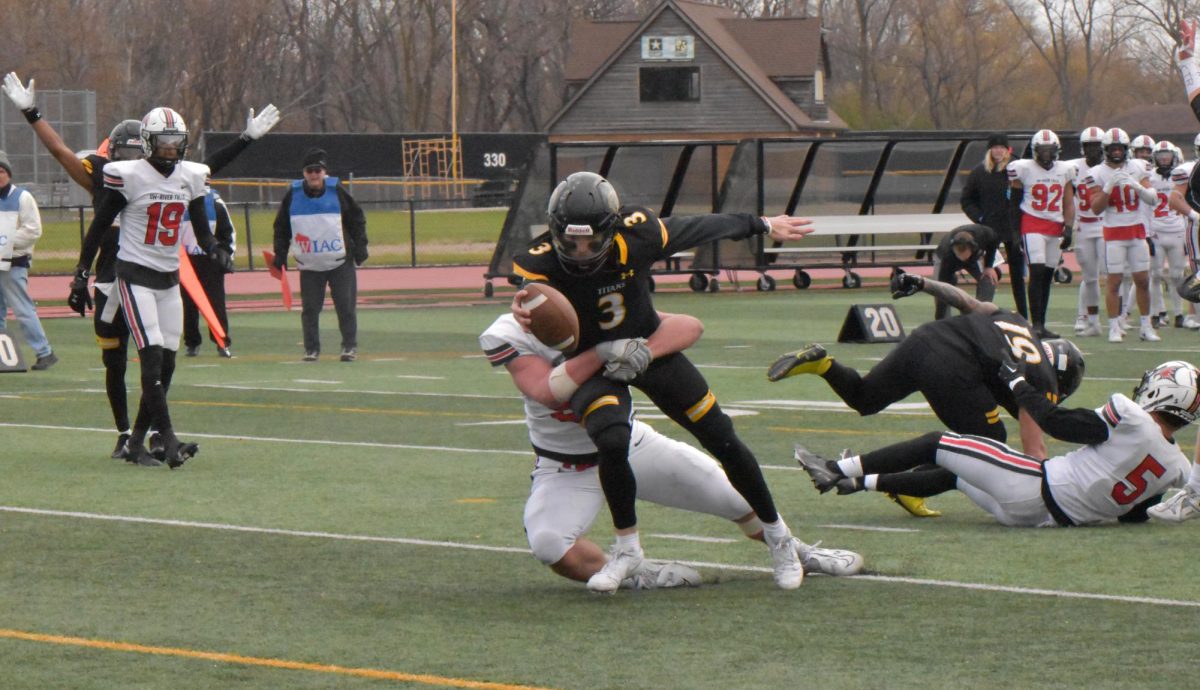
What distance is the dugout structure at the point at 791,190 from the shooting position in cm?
2955

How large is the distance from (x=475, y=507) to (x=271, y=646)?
123 inches

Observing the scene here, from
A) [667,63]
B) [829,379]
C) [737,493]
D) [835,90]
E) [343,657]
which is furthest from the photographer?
[835,90]

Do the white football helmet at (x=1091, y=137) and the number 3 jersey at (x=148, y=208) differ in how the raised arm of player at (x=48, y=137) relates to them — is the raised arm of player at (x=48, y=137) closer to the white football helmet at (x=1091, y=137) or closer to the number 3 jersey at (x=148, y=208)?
the number 3 jersey at (x=148, y=208)

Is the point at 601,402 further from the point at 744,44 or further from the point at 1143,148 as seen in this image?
the point at 744,44

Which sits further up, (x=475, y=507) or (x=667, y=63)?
(x=667, y=63)

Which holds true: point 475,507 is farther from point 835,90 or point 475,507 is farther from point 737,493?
point 835,90

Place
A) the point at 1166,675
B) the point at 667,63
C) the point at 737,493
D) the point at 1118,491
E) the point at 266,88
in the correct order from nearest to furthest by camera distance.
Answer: the point at 1166,675 < the point at 737,493 < the point at 1118,491 < the point at 667,63 < the point at 266,88

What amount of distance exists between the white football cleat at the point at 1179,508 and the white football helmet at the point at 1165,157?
40.6 feet

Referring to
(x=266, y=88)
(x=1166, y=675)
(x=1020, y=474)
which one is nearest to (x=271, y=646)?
(x=1166, y=675)

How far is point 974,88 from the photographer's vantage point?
84.6m

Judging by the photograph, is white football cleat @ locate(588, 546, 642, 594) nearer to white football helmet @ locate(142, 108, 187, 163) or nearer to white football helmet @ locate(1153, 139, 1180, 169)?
white football helmet @ locate(142, 108, 187, 163)

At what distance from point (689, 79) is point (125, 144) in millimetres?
58208

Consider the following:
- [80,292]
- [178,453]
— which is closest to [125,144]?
[80,292]

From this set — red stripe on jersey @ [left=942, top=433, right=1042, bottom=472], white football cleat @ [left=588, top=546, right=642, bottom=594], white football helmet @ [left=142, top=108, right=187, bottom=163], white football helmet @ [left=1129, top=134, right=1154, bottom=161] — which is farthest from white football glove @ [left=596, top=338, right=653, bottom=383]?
white football helmet @ [left=1129, top=134, right=1154, bottom=161]
